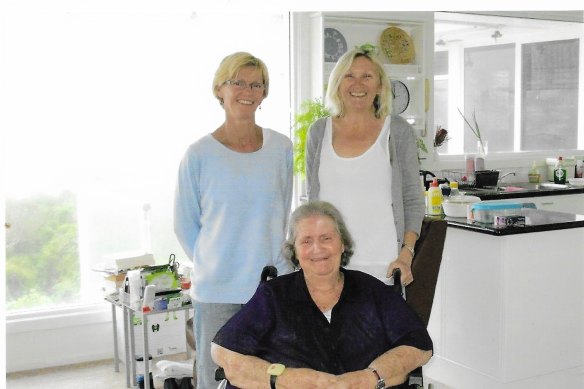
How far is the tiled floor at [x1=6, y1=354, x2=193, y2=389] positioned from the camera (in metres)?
3.83

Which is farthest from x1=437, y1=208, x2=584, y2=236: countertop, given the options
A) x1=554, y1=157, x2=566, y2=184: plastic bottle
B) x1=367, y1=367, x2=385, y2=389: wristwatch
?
x1=554, y1=157, x2=566, y2=184: plastic bottle

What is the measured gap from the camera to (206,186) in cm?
227

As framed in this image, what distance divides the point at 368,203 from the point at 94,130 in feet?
7.60

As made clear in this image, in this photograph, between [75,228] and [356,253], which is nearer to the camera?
[356,253]

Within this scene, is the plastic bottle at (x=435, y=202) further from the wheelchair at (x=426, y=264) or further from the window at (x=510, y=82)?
the window at (x=510, y=82)

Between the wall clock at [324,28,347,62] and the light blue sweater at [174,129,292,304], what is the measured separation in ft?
7.98

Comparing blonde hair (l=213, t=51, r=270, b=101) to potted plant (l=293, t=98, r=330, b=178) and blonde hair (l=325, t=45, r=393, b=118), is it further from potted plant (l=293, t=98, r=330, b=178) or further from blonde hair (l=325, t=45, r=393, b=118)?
potted plant (l=293, t=98, r=330, b=178)

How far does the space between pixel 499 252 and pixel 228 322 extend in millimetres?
1606

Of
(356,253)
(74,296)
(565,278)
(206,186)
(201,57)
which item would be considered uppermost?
(201,57)

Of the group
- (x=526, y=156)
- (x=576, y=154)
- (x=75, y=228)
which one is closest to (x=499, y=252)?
(x=75, y=228)

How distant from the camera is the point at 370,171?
244 cm

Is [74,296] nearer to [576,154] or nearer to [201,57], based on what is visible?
[201,57]

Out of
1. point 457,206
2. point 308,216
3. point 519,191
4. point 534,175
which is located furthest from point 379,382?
point 534,175

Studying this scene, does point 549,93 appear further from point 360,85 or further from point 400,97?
point 360,85
